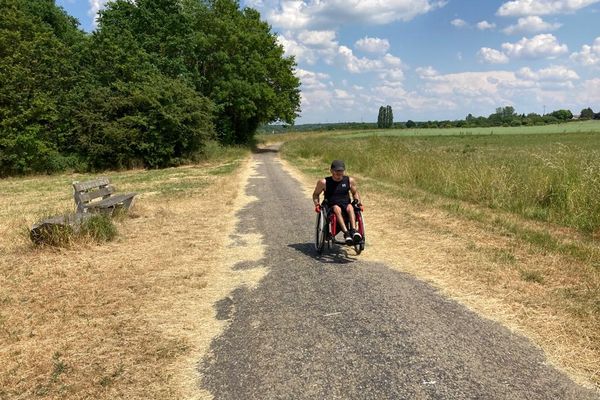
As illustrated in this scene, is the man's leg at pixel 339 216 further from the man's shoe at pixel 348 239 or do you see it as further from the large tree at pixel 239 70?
the large tree at pixel 239 70

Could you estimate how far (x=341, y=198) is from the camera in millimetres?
7270

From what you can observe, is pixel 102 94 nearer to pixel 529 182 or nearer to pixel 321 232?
pixel 321 232

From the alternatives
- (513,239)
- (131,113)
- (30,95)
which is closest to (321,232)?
(513,239)

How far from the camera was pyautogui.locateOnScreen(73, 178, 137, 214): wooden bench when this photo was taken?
31.1 ft

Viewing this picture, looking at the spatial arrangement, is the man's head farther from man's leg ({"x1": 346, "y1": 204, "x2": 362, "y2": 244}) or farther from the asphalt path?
the asphalt path

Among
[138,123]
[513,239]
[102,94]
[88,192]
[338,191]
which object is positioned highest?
[102,94]

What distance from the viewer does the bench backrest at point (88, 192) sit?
9.52 m

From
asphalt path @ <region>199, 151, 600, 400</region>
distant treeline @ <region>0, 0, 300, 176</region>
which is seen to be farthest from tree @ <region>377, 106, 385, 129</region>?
asphalt path @ <region>199, 151, 600, 400</region>

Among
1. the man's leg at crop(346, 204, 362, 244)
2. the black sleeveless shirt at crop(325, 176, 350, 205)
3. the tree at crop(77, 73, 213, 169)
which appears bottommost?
the man's leg at crop(346, 204, 362, 244)

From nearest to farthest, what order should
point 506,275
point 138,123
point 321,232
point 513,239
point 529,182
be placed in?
point 506,275
point 321,232
point 513,239
point 529,182
point 138,123

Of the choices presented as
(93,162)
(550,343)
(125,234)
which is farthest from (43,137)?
(550,343)

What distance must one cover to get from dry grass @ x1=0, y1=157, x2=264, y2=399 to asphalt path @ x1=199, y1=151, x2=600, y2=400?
36 centimetres

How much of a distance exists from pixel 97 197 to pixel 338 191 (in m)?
6.35

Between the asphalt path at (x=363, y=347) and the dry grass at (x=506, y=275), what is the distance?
0.89ft
